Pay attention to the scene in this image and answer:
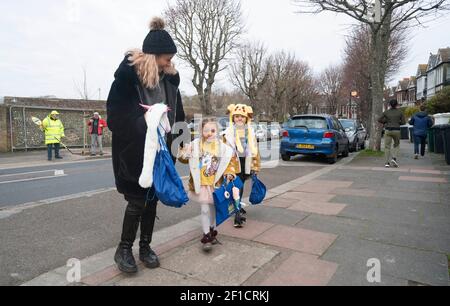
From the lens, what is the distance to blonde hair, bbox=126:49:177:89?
10.4 feet

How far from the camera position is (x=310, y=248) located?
4.00 meters

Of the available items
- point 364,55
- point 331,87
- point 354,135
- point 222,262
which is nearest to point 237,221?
point 222,262

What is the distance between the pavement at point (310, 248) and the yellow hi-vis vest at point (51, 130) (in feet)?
35.7

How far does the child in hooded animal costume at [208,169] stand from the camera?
13.2 ft

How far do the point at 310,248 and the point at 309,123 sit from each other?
9056 millimetres

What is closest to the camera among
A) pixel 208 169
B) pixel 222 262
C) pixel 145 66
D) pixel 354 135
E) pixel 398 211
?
pixel 145 66

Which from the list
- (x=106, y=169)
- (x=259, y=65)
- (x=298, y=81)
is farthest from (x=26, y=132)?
(x=298, y=81)

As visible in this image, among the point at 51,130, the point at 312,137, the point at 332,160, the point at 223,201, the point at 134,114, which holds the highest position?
the point at 134,114

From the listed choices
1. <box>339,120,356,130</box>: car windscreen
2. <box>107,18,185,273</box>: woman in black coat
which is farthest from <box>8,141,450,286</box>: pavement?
<box>339,120,356,130</box>: car windscreen

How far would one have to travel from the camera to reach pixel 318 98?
61.5m

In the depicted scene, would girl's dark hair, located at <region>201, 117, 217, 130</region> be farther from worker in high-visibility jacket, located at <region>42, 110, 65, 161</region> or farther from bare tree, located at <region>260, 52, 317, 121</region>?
bare tree, located at <region>260, 52, 317, 121</region>

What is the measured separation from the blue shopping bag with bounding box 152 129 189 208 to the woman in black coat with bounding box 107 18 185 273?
6.2 inches

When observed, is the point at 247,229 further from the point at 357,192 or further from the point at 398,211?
the point at 357,192
